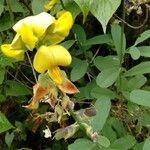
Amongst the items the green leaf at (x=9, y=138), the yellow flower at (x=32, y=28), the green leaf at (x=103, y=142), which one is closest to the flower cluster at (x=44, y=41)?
the yellow flower at (x=32, y=28)

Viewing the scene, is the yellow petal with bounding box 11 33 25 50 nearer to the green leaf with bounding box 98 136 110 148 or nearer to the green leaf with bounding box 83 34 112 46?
the green leaf with bounding box 98 136 110 148

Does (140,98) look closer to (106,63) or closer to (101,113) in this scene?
(101,113)

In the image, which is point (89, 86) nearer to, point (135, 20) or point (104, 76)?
point (104, 76)

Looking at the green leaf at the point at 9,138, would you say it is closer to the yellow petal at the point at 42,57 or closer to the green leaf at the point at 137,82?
the green leaf at the point at 137,82

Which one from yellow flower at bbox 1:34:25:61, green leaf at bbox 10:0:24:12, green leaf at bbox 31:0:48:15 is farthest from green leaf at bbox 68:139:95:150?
green leaf at bbox 10:0:24:12

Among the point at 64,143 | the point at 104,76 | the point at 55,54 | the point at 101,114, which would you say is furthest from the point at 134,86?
the point at 55,54

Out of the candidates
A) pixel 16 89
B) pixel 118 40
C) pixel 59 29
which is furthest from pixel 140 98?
pixel 16 89
